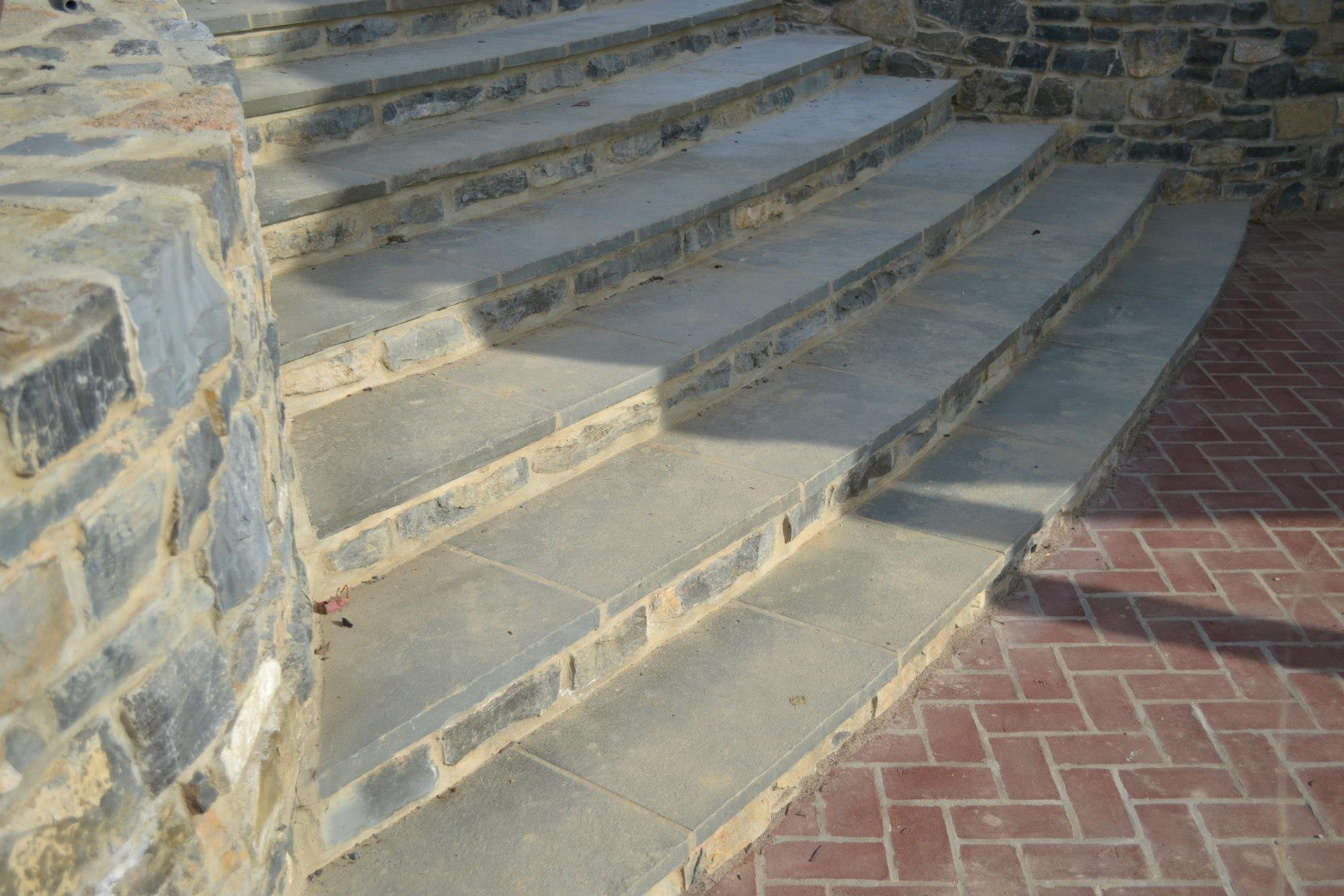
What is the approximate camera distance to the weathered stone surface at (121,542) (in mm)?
1424

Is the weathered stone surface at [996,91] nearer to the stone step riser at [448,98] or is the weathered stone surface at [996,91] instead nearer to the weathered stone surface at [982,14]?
the weathered stone surface at [982,14]

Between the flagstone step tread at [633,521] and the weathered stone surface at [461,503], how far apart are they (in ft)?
0.18

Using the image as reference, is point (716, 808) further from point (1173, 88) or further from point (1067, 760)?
point (1173, 88)

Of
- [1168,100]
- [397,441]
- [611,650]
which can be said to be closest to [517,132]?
[397,441]

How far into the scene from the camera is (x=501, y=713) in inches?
106

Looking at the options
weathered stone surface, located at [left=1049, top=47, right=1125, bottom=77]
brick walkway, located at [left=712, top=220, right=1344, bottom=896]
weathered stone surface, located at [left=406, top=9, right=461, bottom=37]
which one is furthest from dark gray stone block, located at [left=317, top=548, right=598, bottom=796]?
weathered stone surface, located at [left=1049, top=47, right=1125, bottom=77]

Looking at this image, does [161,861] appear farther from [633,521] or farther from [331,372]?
[331,372]

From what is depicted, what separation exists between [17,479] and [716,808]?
1713mm

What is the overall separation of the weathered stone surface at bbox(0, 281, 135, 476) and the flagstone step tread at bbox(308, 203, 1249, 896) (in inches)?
52.3

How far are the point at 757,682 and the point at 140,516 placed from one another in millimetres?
1812

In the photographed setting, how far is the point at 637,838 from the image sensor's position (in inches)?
99.7

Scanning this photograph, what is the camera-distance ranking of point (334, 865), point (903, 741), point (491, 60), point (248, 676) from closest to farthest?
point (248, 676) < point (334, 865) < point (903, 741) < point (491, 60)

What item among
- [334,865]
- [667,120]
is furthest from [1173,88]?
[334,865]

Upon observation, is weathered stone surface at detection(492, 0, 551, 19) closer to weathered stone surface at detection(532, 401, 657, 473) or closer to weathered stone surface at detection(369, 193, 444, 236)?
weathered stone surface at detection(369, 193, 444, 236)
